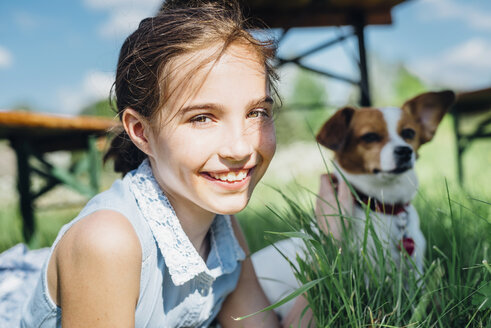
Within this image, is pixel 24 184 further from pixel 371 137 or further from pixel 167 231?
pixel 371 137

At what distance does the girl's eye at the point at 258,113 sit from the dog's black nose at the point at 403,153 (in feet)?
1.96

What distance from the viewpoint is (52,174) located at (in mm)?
2957

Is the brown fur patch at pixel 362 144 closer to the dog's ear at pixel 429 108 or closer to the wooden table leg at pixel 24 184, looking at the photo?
the dog's ear at pixel 429 108

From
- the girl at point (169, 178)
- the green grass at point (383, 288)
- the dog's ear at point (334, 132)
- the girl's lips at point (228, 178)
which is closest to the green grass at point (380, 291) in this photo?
the green grass at point (383, 288)

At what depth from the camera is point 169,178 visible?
979mm

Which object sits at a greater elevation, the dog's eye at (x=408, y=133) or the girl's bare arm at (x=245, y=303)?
the dog's eye at (x=408, y=133)

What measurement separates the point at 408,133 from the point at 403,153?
160 mm

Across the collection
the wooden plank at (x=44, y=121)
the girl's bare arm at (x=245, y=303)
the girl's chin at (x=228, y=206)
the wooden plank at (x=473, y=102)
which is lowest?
the girl's bare arm at (x=245, y=303)

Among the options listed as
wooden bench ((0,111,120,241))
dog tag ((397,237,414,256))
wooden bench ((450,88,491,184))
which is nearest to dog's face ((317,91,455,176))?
dog tag ((397,237,414,256))

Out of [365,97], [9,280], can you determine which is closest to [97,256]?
[9,280]

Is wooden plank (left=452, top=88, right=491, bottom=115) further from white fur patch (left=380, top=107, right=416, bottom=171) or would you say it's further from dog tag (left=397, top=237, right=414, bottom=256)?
dog tag (left=397, top=237, right=414, bottom=256)

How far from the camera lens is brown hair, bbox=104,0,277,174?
0.96 meters

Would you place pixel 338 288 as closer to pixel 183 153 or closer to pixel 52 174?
pixel 183 153

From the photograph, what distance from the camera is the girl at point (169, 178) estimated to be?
0.85 meters
